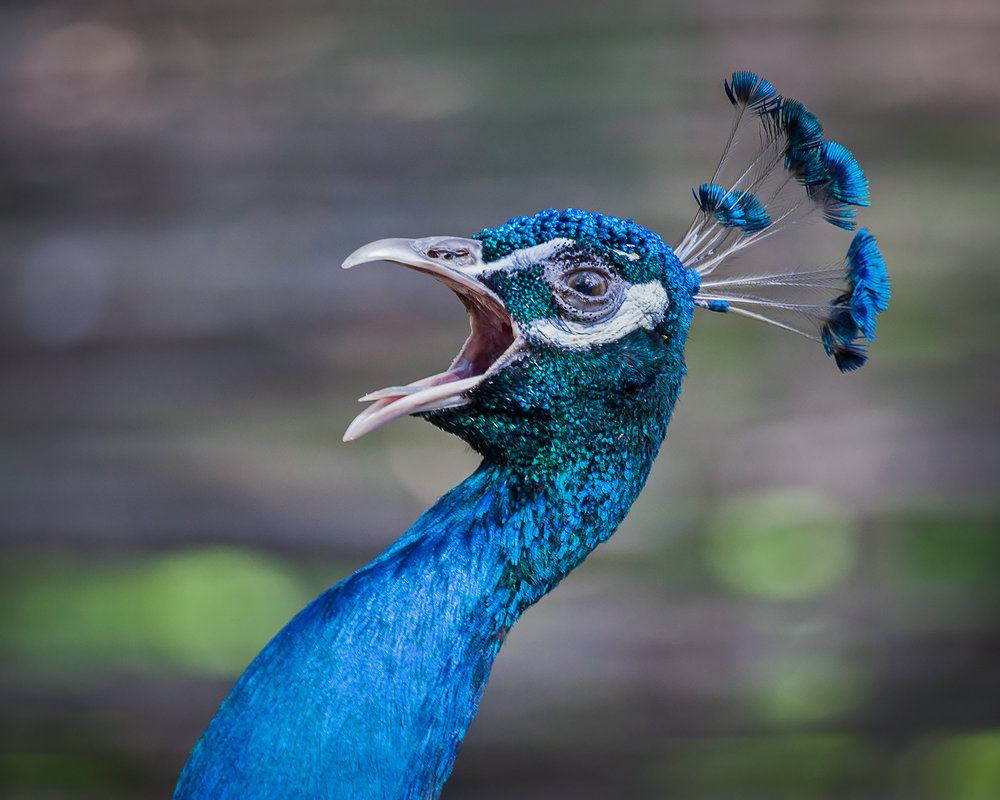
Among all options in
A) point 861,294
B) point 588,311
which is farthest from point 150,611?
point 861,294

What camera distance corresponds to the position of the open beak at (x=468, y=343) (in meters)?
0.88

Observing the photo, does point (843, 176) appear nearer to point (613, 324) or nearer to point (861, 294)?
point (861, 294)

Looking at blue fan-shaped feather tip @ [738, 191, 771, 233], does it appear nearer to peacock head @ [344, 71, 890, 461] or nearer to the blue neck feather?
peacock head @ [344, 71, 890, 461]

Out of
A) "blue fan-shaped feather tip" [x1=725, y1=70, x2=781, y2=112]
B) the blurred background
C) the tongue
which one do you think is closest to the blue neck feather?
the tongue

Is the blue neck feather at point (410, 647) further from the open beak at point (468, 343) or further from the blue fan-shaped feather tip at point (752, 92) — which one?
the blue fan-shaped feather tip at point (752, 92)

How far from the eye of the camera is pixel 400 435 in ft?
7.17

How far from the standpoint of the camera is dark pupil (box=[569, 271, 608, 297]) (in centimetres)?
95

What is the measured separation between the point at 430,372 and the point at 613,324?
1241 mm

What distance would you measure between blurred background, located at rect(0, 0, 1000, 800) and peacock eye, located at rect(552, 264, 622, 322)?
46.8 inches

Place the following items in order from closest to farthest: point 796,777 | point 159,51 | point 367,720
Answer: point 367,720 < point 159,51 < point 796,777

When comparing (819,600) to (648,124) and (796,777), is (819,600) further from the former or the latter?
(648,124)

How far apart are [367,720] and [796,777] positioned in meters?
1.68

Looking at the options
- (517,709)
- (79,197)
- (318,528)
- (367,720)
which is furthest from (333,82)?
(367,720)

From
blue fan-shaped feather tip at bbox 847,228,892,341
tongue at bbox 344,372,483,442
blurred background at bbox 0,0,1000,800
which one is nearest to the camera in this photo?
tongue at bbox 344,372,483,442
